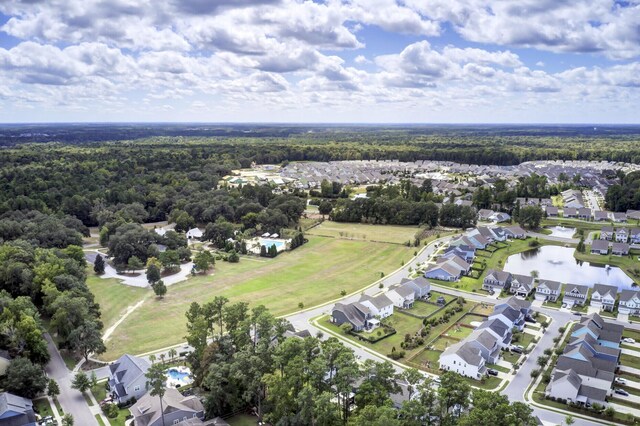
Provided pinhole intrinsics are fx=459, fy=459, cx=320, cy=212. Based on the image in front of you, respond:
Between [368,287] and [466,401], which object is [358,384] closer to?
[466,401]

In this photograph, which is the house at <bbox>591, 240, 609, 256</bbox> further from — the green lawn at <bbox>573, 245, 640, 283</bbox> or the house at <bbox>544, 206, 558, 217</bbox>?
the house at <bbox>544, 206, 558, 217</bbox>

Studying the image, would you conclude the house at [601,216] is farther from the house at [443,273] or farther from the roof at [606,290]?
the house at [443,273]

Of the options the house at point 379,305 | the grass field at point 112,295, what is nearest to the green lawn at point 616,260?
the house at point 379,305

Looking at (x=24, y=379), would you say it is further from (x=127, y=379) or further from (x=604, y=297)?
(x=604, y=297)

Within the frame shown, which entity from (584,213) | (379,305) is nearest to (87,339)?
(379,305)

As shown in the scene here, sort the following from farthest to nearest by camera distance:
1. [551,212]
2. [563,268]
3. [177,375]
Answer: [551,212]
[563,268]
[177,375]

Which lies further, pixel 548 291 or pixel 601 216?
A: pixel 601 216
